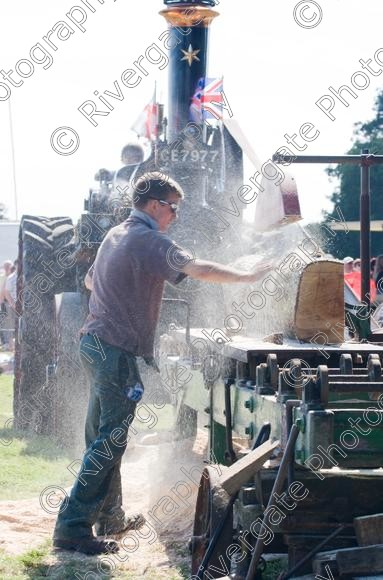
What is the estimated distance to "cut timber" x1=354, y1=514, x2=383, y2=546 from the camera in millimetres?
3574

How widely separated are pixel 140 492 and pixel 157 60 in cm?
370

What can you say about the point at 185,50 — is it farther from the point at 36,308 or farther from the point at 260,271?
the point at 260,271

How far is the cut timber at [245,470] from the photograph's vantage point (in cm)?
376

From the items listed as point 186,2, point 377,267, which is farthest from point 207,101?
point 377,267

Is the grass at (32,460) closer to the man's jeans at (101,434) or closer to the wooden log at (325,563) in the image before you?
the man's jeans at (101,434)

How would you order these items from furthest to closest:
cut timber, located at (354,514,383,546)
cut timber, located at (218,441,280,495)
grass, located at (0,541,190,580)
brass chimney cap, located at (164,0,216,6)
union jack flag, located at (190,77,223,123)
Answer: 1. brass chimney cap, located at (164,0,216,6)
2. union jack flag, located at (190,77,223,123)
3. grass, located at (0,541,190,580)
4. cut timber, located at (218,441,280,495)
5. cut timber, located at (354,514,383,546)

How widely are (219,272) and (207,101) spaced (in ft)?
13.5

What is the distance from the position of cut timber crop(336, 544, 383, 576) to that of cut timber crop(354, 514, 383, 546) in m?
0.15

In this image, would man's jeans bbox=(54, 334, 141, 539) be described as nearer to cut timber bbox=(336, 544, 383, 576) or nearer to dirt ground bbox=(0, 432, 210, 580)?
dirt ground bbox=(0, 432, 210, 580)

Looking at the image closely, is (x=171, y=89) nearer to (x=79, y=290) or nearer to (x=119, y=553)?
(x=79, y=290)

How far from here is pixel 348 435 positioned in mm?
3566

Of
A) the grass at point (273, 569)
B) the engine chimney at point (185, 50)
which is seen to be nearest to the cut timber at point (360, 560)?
the grass at point (273, 569)

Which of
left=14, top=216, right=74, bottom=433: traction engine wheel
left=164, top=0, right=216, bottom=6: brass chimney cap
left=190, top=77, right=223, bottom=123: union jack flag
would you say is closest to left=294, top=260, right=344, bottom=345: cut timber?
left=190, top=77, right=223, bottom=123: union jack flag

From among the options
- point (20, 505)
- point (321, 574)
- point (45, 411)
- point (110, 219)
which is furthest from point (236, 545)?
point (45, 411)
